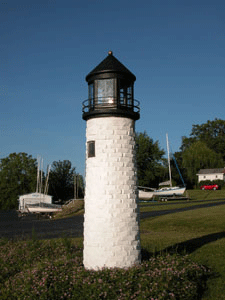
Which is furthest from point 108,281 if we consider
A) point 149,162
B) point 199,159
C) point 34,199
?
point 199,159

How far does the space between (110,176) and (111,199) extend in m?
0.79

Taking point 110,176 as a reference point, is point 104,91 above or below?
above

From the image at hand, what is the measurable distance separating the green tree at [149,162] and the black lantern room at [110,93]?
203 ft

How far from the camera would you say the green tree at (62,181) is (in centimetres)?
6875

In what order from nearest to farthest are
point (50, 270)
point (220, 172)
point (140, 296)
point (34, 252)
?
point (140, 296) → point (50, 270) → point (34, 252) → point (220, 172)

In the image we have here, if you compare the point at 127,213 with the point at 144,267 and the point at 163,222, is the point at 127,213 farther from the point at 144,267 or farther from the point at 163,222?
the point at 163,222

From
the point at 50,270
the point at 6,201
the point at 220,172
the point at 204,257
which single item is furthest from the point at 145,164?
the point at 50,270

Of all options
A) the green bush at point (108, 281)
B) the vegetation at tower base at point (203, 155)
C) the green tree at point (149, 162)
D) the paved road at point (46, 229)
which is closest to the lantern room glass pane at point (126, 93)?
the green bush at point (108, 281)

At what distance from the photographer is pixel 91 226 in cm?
1155

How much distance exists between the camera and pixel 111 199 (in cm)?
1128

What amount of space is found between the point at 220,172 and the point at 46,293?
242 ft

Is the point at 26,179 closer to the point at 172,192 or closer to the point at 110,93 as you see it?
the point at 172,192

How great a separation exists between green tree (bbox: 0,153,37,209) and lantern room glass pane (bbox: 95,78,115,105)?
6192 cm

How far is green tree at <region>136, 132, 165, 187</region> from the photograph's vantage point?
244ft
